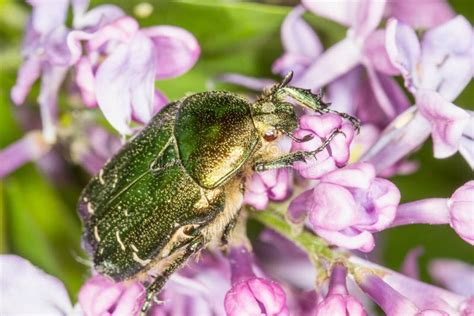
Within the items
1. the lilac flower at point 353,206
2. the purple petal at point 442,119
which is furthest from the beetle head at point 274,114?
the purple petal at point 442,119

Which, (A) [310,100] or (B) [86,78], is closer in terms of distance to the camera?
(A) [310,100]

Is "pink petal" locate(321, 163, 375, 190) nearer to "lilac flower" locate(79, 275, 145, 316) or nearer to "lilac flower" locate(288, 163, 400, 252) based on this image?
"lilac flower" locate(288, 163, 400, 252)

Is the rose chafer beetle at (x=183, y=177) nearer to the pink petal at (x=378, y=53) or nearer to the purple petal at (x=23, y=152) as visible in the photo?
the pink petal at (x=378, y=53)

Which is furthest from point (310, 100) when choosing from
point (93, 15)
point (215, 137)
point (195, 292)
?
point (93, 15)

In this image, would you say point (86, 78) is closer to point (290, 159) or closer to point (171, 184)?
point (171, 184)

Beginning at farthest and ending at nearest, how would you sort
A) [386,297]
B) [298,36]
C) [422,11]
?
[422,11]
[298,36]
[386,297]
